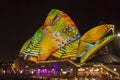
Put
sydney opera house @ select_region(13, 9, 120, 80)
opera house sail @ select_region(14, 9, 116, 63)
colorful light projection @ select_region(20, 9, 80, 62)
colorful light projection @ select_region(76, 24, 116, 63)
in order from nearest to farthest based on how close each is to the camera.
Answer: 1. colorful light projection @ select_region(76, 24, 116, 63)
2. sydney opera house @ select_region(13, 9, 120, 80)
3. opera house sail @ select_region(14, 9, 116, 63)
4. colorful light projection @ select_region(20, 9, 80, 62)

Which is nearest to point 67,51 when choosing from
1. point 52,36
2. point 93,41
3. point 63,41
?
point 63,41

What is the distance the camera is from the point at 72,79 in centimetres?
5134

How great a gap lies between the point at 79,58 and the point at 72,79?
11082 millimetres

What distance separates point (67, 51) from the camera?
2515 inches

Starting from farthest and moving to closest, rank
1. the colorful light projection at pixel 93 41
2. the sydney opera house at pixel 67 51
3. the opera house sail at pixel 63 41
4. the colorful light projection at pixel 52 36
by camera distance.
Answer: the colorful light projection at pixel 52 36 < the opera house sail at pixel 63 41 < the sydney opera house at pixel 67 51 < the colorful light projection at pixel 93 41

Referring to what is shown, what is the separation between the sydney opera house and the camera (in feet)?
193

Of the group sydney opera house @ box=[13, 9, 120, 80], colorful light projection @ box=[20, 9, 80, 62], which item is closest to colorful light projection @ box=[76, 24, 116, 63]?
sydney opera house @ box=[13, 9, 120, 80]

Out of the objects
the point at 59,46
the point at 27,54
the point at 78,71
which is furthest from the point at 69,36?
the point at 27,54

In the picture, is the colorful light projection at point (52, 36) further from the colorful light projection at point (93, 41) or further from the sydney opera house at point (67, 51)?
the colorful light projection at point (93, 41)

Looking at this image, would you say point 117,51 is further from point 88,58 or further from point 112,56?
point 88,58

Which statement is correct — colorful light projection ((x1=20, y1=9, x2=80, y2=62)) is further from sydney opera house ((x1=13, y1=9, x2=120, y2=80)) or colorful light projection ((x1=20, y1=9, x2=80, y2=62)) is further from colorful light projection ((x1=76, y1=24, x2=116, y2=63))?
colorful light projection ((x1=76, y1=24, x2=116, y2=63))

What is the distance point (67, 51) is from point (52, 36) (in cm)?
448

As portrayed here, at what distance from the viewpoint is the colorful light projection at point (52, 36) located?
6431cm

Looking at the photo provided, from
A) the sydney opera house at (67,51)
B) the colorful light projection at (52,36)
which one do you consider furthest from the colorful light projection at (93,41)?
the colorful light projection at (52,36)
